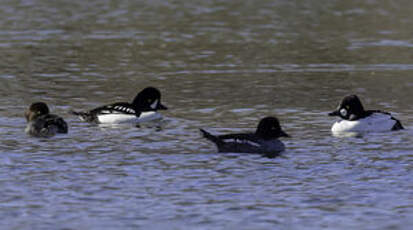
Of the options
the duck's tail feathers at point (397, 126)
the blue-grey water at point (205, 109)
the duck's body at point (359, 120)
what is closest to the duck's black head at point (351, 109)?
the duck's body at point (359, 120)

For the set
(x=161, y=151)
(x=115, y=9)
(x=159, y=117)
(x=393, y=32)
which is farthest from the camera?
(x=115, y=9)

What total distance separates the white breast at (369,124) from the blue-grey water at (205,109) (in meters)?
0.40

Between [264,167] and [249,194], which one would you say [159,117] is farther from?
[249,194]

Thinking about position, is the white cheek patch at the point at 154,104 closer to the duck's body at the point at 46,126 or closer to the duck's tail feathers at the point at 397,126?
the duck's body at the point at 46,126

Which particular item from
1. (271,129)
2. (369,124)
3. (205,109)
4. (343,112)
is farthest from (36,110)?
(369,124)

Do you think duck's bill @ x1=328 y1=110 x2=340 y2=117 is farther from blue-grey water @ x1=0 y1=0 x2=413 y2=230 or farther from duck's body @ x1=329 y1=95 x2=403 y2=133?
blue-grey water @ x1=0 y1=0 x2=413 y2=230

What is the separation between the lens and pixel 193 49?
35.5 meters

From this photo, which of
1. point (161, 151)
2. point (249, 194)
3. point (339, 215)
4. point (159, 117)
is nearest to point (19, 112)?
point (159, 117)

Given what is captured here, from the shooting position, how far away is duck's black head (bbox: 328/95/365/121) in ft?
69.4

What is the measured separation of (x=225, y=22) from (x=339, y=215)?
3025 centimetres

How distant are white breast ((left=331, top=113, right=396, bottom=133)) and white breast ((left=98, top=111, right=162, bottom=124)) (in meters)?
4.40

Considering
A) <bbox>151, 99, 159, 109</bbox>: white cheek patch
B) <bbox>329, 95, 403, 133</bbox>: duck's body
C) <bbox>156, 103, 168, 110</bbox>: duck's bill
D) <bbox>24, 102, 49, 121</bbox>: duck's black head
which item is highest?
<bbox>24, 102, 49, 121</bbox>: duck's black head

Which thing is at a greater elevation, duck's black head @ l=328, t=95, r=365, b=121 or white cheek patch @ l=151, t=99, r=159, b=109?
white cheek patch @ l=151, t=99, r=159, b=109

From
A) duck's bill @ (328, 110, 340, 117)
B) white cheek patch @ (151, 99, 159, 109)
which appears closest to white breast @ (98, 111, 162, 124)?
white cheek patch @ (151, 99, 159, 109)
